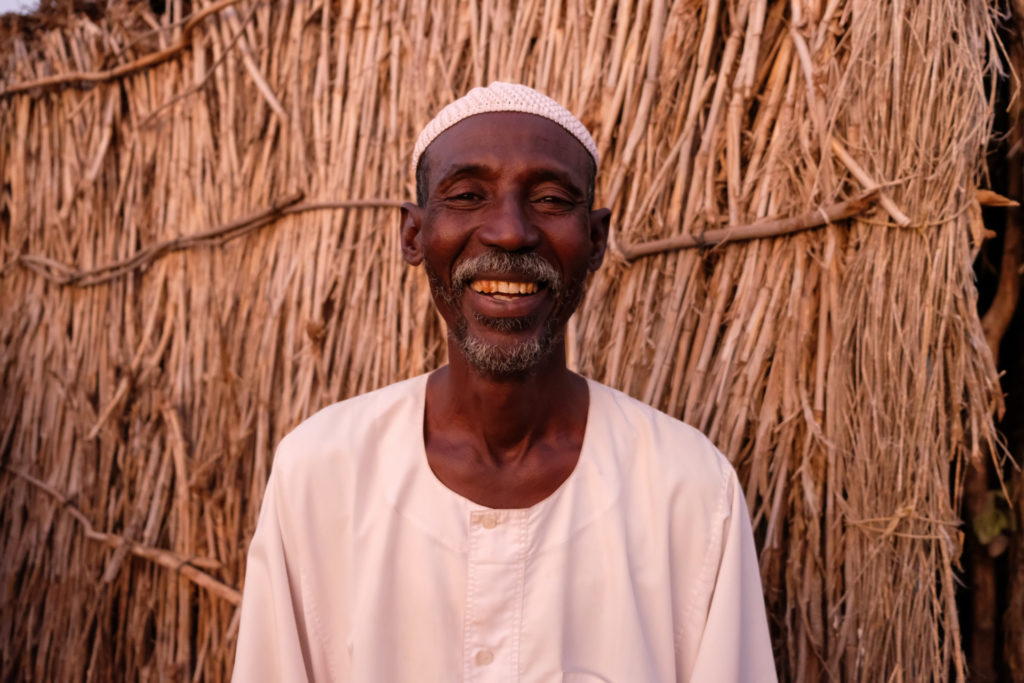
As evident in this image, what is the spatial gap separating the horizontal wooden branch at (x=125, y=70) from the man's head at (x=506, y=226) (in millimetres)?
1639

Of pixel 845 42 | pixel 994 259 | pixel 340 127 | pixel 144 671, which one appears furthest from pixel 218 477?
pixel 994 259

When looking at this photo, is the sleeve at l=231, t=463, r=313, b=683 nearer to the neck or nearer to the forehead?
the neck

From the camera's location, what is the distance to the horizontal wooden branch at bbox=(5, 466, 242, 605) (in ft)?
9.29

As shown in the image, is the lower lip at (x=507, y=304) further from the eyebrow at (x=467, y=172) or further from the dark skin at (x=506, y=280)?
the eyebrow at (x=467, y=172)

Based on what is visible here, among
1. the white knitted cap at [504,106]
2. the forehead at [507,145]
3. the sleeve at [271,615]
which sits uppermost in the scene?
the white knitted cap at [504,106]

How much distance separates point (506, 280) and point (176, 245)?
1.86 meters

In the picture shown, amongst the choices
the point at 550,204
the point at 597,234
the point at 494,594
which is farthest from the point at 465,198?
the point at 494,594

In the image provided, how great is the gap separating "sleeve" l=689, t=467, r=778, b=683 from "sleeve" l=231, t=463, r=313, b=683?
80cm

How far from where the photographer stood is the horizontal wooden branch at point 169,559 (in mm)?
2830

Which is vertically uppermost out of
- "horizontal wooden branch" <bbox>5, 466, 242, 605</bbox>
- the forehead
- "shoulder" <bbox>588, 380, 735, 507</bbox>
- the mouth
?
the forehead

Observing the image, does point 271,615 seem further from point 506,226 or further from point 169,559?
point 169,559

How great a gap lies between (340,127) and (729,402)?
1552mm

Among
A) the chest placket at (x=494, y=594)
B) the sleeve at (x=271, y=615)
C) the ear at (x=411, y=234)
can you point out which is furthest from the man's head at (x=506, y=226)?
the sleeve at (x=271, y=615)

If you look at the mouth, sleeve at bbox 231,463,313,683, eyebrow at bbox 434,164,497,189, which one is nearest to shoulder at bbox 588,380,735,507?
the mouth
